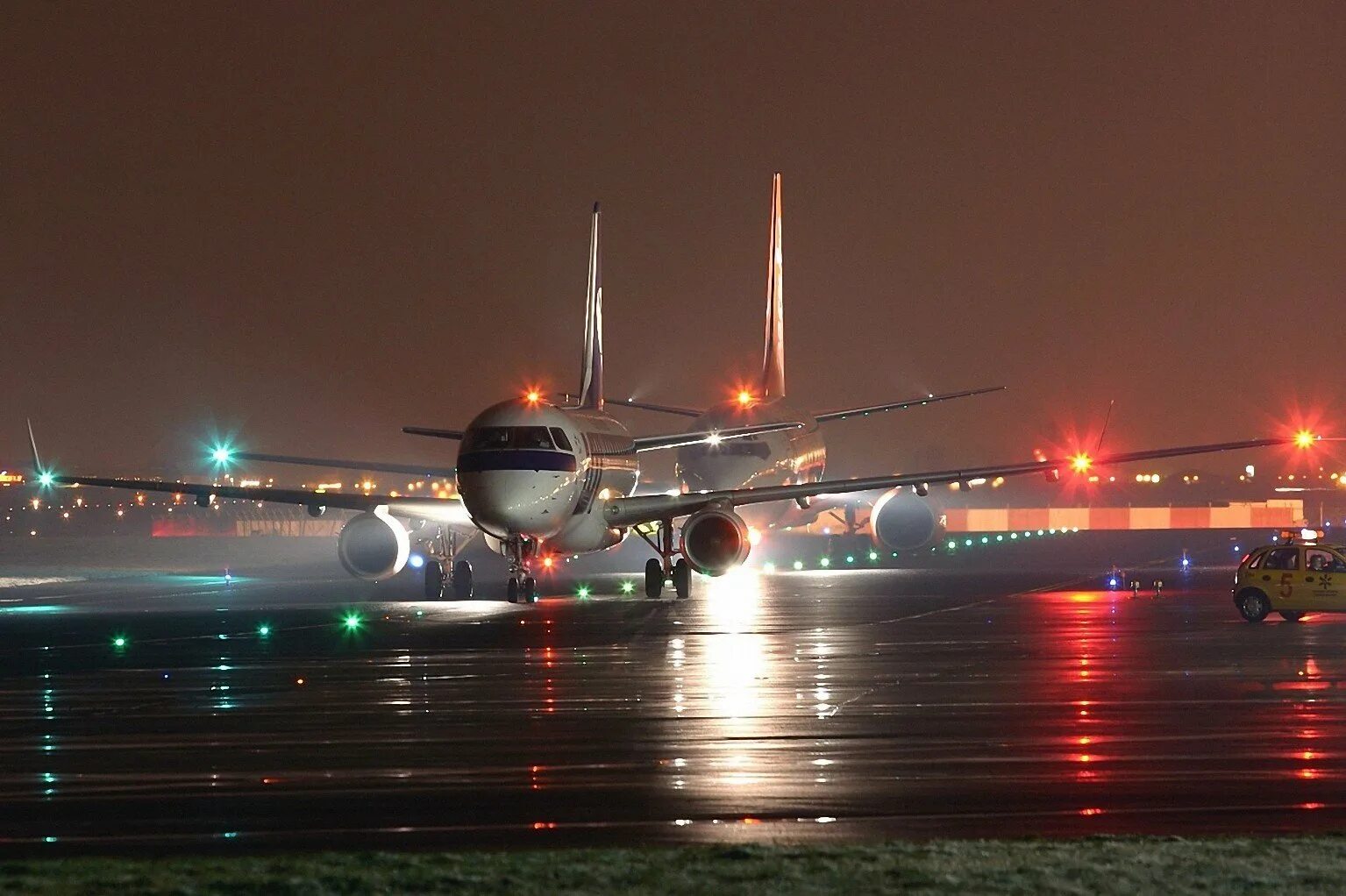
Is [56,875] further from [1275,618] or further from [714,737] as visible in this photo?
[1275,618]

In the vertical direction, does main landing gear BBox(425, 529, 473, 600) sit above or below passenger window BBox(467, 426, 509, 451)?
below

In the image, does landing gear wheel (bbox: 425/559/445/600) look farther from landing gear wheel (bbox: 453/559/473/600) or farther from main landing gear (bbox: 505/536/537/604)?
main landing gear (bbox: 505/536/537/604)

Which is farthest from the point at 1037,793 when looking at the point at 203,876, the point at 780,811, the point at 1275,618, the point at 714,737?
the point at 1275,618

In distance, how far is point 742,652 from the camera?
1073 inches

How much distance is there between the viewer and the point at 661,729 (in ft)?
58.4

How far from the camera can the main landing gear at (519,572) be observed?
42.4 meters

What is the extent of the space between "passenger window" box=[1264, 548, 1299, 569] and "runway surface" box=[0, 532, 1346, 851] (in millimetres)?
1166

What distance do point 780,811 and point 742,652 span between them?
567 inches

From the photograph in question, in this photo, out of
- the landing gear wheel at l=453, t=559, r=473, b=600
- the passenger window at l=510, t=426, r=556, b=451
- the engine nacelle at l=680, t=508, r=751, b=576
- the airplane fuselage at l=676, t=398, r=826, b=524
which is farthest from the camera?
the airplane fuselage at l=676, t=398, r=826, b=524

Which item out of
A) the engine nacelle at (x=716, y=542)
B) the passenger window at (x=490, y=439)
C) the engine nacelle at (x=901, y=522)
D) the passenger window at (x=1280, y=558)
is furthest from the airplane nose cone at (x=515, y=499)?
the engine nacelle at (x=901, y=522)

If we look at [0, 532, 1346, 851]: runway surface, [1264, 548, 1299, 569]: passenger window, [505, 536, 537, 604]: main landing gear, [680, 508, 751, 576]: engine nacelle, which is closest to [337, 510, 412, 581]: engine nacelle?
[505, 536, 537, 604]: main landing gear

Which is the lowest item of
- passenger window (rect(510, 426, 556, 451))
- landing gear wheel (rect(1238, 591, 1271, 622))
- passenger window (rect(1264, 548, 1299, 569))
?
landing gear wheel (rect(1238, 591, 1271, 622))

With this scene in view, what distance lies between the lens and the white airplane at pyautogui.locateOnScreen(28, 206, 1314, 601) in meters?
41.7

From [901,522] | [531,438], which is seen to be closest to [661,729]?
[531,438]
